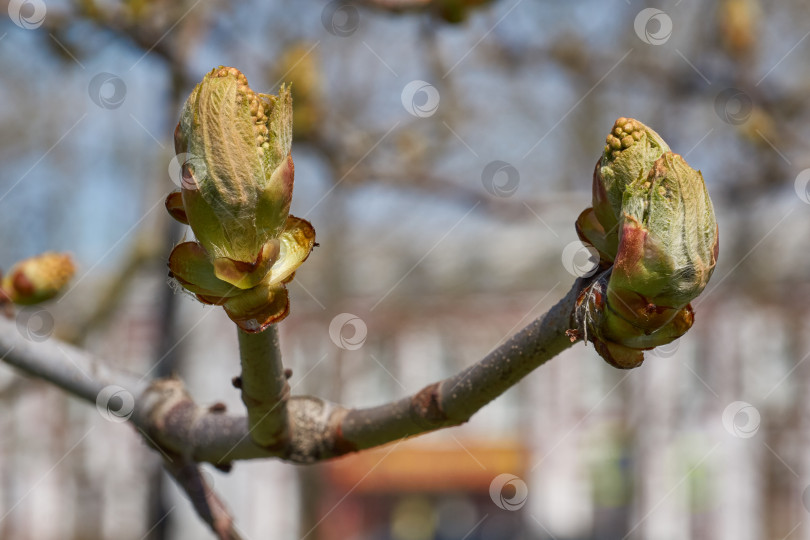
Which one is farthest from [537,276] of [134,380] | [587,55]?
[134,380]

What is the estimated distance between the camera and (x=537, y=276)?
14281mm

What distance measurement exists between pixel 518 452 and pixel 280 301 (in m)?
18.4

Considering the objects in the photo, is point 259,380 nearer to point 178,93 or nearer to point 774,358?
point 178,93
